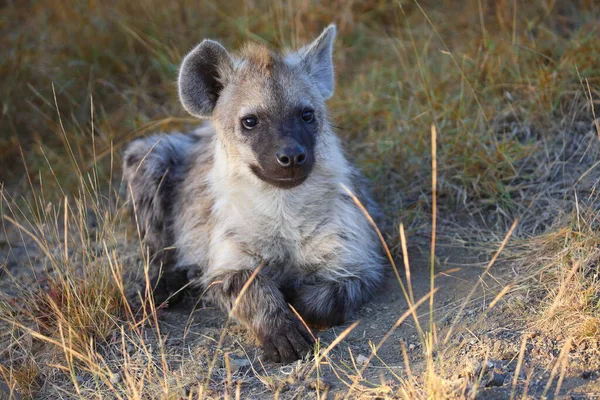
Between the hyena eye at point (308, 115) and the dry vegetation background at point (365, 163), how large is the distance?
76 centimetres

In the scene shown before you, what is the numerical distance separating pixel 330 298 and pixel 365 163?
4.02 ft

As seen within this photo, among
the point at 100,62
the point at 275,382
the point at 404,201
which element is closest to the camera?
the point at 275,382

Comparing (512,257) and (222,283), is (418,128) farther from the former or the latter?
(222,283)

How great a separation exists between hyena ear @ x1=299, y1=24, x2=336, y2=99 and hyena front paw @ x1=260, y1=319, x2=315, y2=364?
105 cm

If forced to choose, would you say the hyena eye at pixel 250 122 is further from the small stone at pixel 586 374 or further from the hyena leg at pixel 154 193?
the small stone at pixel 586 374

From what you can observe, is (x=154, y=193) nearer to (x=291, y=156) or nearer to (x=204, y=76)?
(x=204, y=76)

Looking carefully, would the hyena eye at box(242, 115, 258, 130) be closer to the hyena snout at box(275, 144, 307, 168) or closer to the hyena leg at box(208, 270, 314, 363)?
the hyena snout at box(275, 144, 307, 168)

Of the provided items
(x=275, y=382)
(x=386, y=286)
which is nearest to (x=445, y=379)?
(x=275, y=382)

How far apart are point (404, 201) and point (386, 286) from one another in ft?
2.34

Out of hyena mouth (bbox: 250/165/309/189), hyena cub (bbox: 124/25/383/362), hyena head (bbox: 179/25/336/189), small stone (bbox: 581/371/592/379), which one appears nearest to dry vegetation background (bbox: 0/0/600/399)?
small stone (bbox: 581/371/592/379)

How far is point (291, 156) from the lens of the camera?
2754mm

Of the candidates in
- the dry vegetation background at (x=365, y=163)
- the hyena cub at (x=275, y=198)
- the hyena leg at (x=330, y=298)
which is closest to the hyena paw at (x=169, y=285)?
the hyena cub at (x=275, y=198)

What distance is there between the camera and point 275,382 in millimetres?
2514

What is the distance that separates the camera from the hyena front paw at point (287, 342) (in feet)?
8.75
